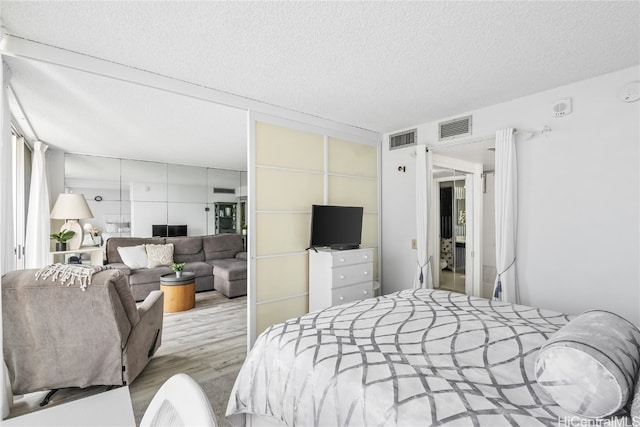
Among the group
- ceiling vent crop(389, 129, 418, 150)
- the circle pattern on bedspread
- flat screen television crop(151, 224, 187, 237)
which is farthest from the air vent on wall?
the circle pattern on bedspread

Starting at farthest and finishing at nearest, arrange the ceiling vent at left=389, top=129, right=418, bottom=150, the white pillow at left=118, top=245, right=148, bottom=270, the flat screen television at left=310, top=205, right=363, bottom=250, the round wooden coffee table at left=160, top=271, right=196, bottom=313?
the white pillow at left=118, top=245, right=148, bottom=270
the round wooden coffee table at left=160, top=271, right=196, bottom=313
the ceiling vent at left=389, top=129, right=418, bottom=150
the flat screen television at left=310, top=205, right=363, bottom=250

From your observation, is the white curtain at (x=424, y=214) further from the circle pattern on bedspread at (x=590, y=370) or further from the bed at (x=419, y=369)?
the circle pattern on bedspread at (x=590, y=370)

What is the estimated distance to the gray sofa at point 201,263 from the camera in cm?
493

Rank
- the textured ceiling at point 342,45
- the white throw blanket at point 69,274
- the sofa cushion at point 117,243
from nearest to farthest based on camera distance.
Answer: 1. the textured ceiling at point 342,45
2. the white throw blanket at point 69,274
3. the sofa cushion at point 117,243

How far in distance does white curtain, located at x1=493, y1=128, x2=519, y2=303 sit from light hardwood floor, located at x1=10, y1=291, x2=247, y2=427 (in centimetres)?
266

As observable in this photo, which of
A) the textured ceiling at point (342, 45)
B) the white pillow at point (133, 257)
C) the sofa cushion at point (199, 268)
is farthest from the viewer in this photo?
the sofa cushion at point (199, 268)

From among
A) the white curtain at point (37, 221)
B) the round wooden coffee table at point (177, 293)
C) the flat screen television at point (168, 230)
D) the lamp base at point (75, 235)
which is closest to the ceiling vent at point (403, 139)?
the round wooden coffee table at point (177, 293)

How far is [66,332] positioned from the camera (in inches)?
85.7

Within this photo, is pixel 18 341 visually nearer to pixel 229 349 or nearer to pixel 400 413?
pixel 229 349

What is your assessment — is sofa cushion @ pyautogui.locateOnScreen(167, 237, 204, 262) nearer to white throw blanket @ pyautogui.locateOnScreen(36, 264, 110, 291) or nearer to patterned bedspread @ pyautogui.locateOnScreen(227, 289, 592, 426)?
white throw blanket @ pyautogui.locateOnScreen(36, 264, 110, 291)

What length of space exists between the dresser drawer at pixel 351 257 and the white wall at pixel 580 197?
154 centimetres

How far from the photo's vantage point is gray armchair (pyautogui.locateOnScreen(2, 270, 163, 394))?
2.08 m

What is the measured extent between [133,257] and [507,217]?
5.46 m

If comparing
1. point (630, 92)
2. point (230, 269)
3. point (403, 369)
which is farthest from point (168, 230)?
Answer: point (630, 92)
